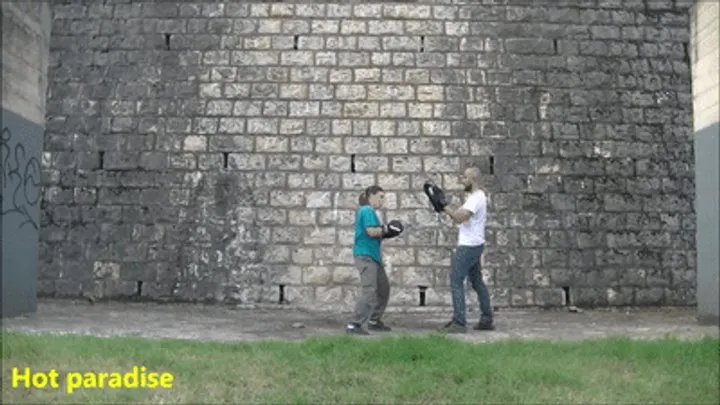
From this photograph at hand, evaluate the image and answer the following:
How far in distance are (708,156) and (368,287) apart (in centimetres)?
432

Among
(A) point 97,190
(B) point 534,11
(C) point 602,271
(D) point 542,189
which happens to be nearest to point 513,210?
Result: (D) point 542,189

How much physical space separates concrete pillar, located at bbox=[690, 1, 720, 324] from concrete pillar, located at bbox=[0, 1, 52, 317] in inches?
307

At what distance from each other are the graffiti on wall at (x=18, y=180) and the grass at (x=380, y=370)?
2.55 metres

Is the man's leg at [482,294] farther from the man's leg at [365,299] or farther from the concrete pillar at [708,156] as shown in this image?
the concrete pillar at [708,156]

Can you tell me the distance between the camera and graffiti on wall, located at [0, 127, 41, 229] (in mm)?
7835

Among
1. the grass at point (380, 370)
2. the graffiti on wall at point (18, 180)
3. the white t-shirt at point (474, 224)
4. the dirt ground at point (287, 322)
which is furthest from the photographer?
the graffiti on wall at point (18, 180)

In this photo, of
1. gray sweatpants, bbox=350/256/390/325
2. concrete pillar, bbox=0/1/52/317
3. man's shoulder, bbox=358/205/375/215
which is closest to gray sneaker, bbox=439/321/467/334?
gray sweatpants, bbox=350/256/390/325

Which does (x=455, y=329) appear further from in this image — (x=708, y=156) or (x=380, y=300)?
(x=708, y=156)

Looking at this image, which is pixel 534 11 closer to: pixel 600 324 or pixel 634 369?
pixel 600 324

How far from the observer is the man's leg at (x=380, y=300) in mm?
7719

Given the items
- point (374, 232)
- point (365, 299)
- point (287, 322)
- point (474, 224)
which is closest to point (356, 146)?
point (287, 322)

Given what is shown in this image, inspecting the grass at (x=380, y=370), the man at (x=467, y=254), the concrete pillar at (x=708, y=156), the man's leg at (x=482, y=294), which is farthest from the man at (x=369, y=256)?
the concrete pillar at (x=708, y=156)

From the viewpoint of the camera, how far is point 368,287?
7336 mm

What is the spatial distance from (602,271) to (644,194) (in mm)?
1403
